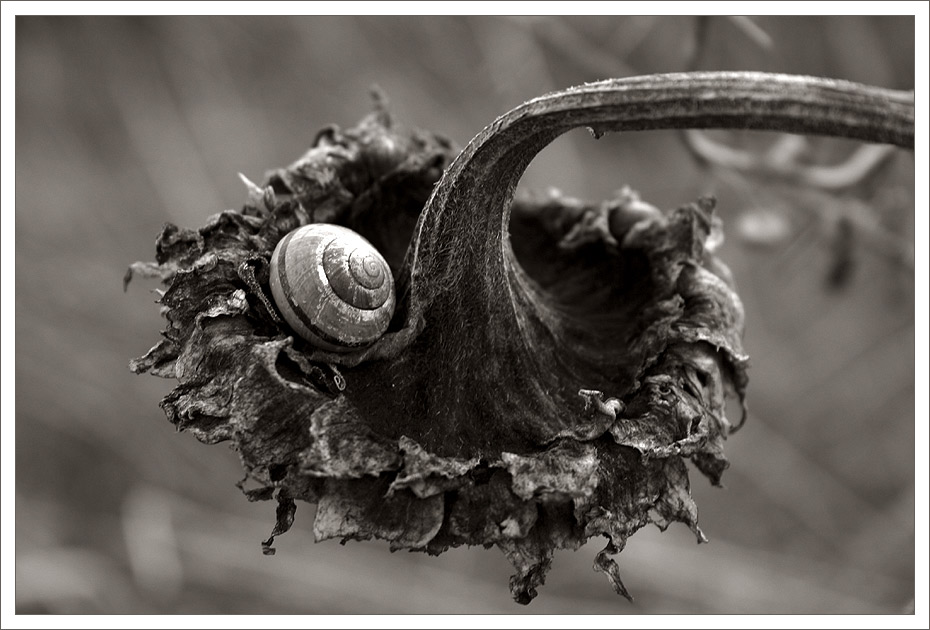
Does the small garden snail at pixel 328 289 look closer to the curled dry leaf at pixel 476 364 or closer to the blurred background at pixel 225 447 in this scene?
the curled dry leaf at pixel 476 364

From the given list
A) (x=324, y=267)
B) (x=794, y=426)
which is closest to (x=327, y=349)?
(x=324, y=267)

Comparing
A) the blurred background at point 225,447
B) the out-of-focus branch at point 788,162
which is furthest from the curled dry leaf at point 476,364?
the blurred background at point 225,447

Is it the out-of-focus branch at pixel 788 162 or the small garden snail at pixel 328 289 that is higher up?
the out-of-focus branch at pixel 788 162

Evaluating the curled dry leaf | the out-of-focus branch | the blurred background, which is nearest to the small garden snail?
the curled dry leaf

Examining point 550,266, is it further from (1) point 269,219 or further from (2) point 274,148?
(2) point 274,148

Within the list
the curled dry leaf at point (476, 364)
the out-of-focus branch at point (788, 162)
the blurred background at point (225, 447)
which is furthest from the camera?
the blurred background at point (225, 447)

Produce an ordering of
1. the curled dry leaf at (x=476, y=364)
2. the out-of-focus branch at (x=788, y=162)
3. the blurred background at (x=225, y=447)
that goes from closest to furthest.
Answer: the curled dry leaf at (x=476, y=364) < the out-of-focus branch at (x=788, y=162) < the blurred background at (x=225, y=447)
